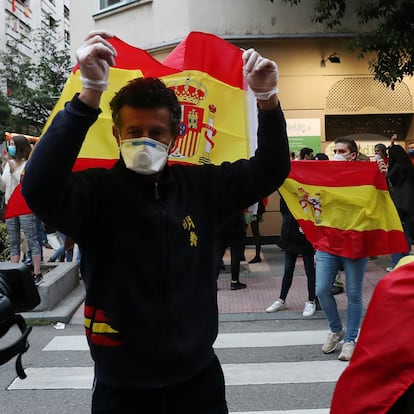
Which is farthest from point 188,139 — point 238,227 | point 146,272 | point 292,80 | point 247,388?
point 292,80

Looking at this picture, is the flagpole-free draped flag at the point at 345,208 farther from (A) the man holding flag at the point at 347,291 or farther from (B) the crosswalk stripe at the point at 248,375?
(B) the crosswalk stripe at the point at 248,375

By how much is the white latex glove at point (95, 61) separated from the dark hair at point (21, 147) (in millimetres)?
5384

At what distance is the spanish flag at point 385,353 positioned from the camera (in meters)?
1.43

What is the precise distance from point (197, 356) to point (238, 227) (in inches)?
227

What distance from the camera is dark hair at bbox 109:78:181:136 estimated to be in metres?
1.89

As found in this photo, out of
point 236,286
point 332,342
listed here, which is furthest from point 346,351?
point 236,286

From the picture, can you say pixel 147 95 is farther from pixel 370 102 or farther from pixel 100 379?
pixel 370 102

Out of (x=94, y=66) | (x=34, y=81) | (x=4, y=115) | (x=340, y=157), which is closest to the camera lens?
(x=94, y=66)

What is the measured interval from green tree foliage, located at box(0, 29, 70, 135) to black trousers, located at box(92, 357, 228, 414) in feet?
75.4

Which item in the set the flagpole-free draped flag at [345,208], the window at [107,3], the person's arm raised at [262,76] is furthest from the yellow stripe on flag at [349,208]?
the window at [107,3]

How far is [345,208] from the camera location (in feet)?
17.1

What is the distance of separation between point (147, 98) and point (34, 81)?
84.5 ft

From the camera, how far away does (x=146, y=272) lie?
184 cm

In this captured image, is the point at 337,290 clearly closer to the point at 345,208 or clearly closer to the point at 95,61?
the point at 345,208
